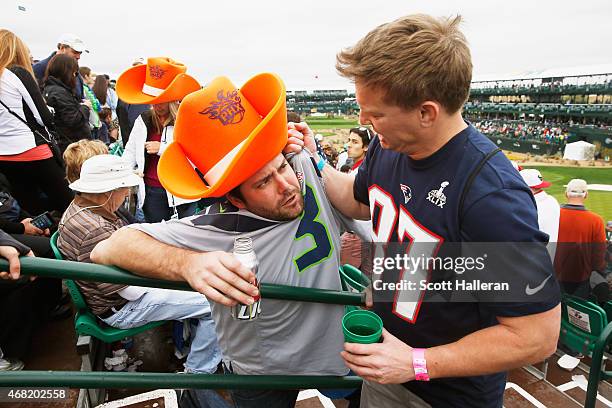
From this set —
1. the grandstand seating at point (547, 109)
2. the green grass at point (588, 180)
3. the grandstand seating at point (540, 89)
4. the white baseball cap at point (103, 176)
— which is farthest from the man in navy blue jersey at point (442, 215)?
the grandstand seating at point (540, 89)

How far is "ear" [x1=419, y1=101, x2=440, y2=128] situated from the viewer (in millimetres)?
1396

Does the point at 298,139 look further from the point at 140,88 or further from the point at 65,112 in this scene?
the point at 65,112

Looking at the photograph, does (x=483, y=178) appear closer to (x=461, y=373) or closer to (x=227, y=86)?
(x=461, y=373)

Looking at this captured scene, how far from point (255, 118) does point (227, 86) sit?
188mm

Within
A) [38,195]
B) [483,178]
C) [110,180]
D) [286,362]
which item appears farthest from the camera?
[38,195]

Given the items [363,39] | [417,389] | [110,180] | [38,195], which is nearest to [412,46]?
[363,39]

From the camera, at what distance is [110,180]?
315 centimetres

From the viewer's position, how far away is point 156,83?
14.9 feet

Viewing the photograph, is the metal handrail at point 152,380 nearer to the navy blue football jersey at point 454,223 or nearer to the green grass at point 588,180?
the navy blue football jersey at point 454,223

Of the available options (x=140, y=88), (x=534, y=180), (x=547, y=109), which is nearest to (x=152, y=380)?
(x=140, y=88)

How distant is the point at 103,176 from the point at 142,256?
1.91 metres

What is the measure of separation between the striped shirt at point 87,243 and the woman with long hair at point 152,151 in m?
1.41

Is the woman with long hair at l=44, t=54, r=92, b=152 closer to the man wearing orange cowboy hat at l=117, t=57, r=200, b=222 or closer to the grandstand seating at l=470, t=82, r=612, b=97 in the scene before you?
the man wearing orange cowboy hat at l=117, t=57, r=200, b=222

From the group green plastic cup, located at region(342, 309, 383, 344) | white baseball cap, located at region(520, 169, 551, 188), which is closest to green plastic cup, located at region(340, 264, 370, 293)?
green plastic cup, located at region(342, 309, 383, 344)
